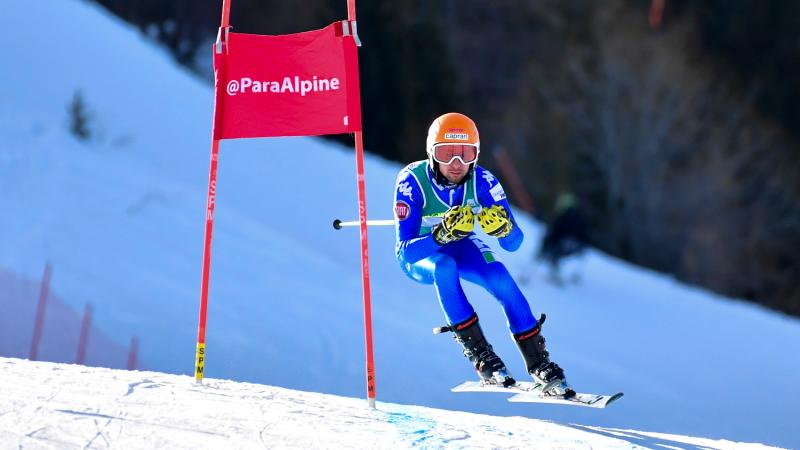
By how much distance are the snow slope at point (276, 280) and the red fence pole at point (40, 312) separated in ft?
0.32

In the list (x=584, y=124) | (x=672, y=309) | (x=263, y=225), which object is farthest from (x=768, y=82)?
(x=263, y=225)

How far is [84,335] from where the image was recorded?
1144cm

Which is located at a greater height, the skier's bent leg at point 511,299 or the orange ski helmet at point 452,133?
the orange ski helmet at point 452,133

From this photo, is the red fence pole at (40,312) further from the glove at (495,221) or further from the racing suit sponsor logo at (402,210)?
the glove at (495,221)

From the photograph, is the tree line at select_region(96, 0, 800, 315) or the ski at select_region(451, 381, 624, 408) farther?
the tree line at select_region(96, 0, 800, 315)

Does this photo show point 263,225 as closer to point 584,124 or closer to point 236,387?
point 236,387

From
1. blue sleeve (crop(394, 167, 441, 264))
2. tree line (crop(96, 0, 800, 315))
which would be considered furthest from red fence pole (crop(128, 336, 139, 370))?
tree line (crop(96, 0, 800, 315))

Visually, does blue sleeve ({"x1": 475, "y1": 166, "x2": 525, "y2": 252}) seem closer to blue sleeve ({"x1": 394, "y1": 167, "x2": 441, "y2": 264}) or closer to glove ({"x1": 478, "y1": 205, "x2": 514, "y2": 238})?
glove ({"x1": 478, "y1": 205, "x2": 514, "y2": 238})

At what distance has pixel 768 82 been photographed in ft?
108

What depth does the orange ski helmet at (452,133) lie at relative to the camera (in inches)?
243

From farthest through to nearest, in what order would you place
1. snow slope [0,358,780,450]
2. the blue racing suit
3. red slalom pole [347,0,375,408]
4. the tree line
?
1. the tree line
2. the blue racing suit
3. red slalom pole [347,0,375,408]
4. snow slope [0,358,780,450]

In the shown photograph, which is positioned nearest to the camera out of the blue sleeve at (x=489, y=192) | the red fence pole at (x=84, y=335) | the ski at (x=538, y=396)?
the ski at (x=538, y=396)

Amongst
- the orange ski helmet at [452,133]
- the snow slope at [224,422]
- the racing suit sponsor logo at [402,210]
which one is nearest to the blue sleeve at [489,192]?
the orange ski helmet at [452,133]

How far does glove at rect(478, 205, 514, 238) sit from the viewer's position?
5977mm
